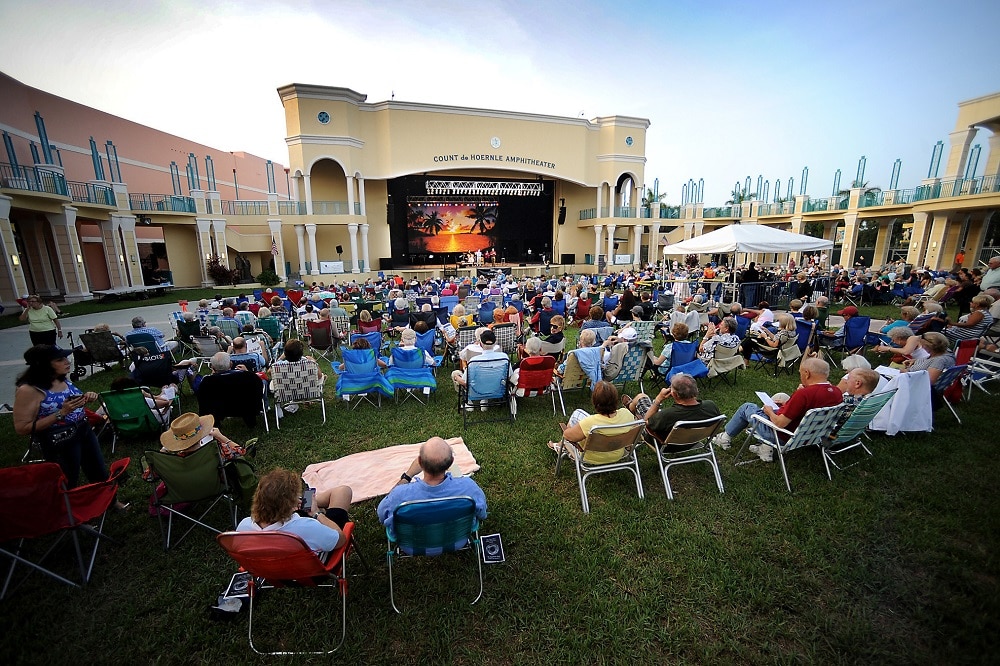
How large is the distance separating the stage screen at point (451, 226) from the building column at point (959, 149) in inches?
962

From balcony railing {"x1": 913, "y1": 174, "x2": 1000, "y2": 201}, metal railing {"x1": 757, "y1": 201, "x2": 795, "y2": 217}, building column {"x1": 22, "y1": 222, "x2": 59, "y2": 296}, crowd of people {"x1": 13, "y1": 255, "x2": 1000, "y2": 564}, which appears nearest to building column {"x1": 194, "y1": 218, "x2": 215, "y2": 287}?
building column {"x1": 22, "y1": 222, "x2": 59, "y2": 296}

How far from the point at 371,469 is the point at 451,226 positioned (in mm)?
26164

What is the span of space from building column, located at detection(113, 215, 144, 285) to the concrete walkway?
664cm

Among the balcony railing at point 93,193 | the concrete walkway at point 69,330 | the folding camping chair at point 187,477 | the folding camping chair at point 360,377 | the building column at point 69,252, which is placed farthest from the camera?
the balcony railing at point 93,193

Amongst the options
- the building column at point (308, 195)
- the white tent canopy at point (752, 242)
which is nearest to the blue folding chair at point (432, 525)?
the white tent canopy at point (752, 242)

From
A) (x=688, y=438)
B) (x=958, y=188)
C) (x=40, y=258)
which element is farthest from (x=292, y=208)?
(x=958, y=188)

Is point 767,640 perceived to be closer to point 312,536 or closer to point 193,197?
point 312,536

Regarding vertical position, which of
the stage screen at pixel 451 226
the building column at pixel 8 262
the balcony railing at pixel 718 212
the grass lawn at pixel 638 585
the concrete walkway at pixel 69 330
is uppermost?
the balcony railing at pixel 718 212

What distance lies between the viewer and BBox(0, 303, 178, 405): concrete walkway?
7629 millimetres

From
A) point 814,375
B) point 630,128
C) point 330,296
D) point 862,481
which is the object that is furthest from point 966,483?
point 630,128

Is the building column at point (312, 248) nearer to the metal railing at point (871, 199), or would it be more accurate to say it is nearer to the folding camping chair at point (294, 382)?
the folding camping chair at point (294, 382)

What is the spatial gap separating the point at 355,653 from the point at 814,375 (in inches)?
169

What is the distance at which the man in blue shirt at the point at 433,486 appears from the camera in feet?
8.29

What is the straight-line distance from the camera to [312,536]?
2.34 m
